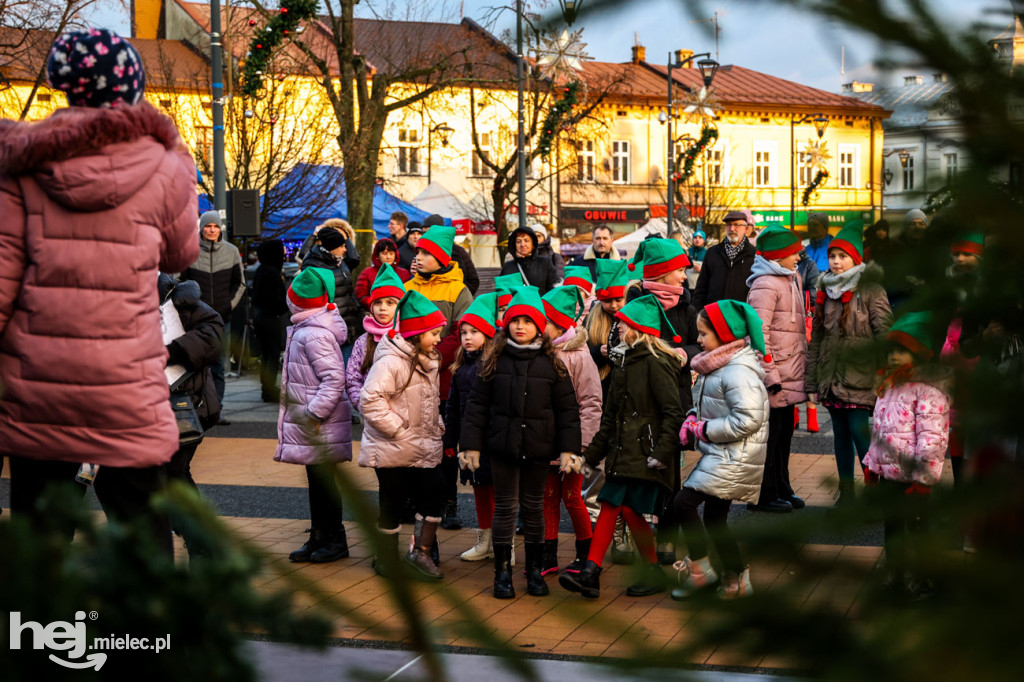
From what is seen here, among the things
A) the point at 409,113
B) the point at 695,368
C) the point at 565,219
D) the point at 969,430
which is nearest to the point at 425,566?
the point at 695,368

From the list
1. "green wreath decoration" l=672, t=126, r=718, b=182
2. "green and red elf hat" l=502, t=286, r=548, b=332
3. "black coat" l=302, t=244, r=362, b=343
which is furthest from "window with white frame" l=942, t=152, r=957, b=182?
"green wreath decoration" l=672, t=126, r=718, b=182

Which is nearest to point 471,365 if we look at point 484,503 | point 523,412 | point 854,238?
point 484,503

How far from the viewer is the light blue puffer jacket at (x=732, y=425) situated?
5578mm

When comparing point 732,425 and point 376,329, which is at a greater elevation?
point 376,329

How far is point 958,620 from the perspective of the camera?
33.8 inches

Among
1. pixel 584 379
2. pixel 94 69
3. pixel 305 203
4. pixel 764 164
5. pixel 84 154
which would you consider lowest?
pixel 584 379

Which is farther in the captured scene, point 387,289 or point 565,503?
point 387,289

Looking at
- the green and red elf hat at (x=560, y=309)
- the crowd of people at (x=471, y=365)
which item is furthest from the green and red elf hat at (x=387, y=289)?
the green and red elf hat at (x=560, y=309)

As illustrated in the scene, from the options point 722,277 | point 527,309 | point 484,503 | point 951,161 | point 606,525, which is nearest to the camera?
point 951,161

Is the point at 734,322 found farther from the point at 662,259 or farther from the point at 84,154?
the point at 84,154

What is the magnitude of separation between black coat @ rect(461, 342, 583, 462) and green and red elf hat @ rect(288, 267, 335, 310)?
1.17 meters

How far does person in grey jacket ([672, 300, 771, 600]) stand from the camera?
5.59 m

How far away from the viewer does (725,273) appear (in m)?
9.43

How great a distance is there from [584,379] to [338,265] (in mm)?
4632
